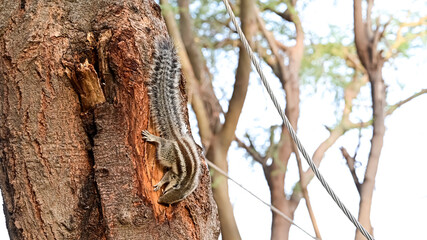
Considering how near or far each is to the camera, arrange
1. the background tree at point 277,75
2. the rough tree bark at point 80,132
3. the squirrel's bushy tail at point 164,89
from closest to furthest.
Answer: the rough tree bark at point 80,132
the squirrel's bushy tail at point 164,89
the background tree at point 277,75

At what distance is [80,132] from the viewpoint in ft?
4.98

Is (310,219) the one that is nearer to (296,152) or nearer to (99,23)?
(296,152)

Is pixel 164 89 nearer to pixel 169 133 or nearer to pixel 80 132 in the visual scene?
pixel 169 133

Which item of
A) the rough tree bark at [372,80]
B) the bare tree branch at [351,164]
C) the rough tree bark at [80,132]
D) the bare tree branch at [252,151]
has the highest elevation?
the rough tree bark at [372,80]

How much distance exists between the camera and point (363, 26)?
15.3ft

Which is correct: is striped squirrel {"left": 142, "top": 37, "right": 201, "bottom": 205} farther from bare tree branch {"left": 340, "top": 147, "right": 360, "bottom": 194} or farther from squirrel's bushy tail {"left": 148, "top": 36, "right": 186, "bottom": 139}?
bare tree branch {"left": 340, "top": 147, "right": 360, "bottom": 194}

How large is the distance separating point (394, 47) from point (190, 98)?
1932 mm

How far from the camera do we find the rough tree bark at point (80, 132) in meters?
1.46

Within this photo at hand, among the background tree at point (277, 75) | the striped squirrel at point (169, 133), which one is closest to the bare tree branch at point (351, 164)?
the background tree at point (277, 75)

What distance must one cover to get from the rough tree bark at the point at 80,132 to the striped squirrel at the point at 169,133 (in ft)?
0.09

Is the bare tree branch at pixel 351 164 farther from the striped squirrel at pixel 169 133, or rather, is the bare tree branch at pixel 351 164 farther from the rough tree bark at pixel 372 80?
the striped squirrel at pixel 169 133

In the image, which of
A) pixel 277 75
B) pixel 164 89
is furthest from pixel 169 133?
pixel 277 75

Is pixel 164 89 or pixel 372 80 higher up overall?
pixel 372 80

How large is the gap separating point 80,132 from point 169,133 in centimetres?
24
